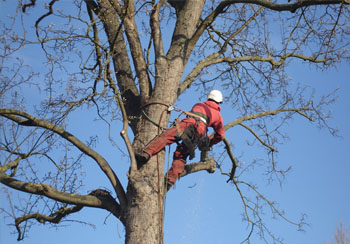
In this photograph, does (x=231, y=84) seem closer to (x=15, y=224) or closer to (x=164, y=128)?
(x=164, y=128)

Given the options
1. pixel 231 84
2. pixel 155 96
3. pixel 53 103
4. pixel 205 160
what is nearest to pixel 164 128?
pixel 155 96

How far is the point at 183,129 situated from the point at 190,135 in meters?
0.15

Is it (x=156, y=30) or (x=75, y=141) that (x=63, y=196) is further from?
(x=156, y=30)

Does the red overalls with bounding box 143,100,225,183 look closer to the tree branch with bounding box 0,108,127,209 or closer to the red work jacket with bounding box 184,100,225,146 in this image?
the red work jacket with bounding box 184,100,225,146

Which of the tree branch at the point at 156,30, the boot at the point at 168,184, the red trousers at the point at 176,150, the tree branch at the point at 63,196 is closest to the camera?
the tree branch at the point at 63,196

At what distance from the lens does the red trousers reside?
586 cm

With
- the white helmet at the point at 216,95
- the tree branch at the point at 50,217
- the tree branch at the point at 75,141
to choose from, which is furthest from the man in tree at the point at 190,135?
the tree branch at the point at 50,217

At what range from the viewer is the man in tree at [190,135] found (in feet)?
19.3

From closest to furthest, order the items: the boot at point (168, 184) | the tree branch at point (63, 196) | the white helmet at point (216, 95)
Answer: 1. the tree branch at point (63, 196)
2. the boot at point (168, 184)
3. the white helmet at point (216, 95)

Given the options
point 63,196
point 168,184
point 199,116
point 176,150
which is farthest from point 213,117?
point 63,196

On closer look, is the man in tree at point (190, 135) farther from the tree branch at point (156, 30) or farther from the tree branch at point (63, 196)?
the tree branch at point (156, 30)

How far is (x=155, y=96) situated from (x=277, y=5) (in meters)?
2.01

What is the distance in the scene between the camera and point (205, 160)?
6680 mm

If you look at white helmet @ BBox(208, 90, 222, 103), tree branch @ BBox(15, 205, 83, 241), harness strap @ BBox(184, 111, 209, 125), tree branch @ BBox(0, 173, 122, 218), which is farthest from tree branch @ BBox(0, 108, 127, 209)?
white helmet @ BBox(208, 90, 222, 103)
